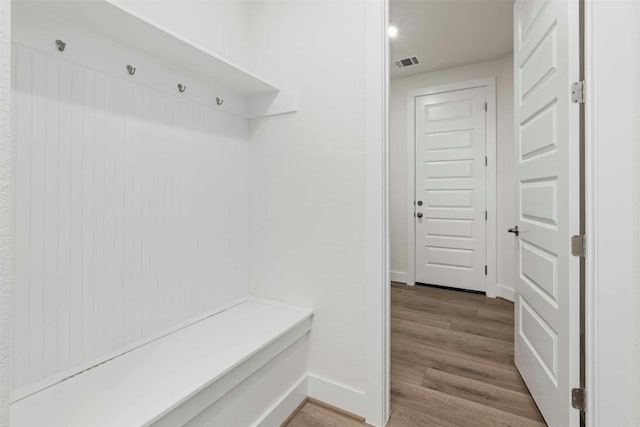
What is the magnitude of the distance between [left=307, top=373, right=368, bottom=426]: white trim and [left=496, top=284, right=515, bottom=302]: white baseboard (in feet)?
8.24

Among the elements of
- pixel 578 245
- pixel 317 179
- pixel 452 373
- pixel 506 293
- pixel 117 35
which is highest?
pixel 117 35

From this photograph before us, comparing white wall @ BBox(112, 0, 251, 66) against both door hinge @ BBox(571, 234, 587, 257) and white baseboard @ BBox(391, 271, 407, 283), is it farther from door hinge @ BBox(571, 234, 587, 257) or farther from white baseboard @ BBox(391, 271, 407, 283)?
white baseboard @ BBox(391, 271, 407, 283)

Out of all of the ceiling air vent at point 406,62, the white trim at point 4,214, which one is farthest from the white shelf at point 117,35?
the ceiling air vent at point 406,62

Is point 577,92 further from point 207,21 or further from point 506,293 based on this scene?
point 506,293

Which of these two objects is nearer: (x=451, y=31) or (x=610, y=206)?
(x=610, y=206)

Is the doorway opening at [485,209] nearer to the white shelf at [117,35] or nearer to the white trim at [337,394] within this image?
the white trim at [337,394]

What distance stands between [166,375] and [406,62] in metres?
3.59

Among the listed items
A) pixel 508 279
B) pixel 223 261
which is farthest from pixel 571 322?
pixel 508 279

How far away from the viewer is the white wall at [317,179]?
1567 millimetres

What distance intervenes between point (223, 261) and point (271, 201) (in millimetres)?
447

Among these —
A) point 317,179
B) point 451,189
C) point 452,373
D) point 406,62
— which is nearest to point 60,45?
point 317,179

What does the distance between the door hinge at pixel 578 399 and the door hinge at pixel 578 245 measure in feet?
1.80

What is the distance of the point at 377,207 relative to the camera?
149 centimetres

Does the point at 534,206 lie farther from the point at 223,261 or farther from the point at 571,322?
the point at 223,261
